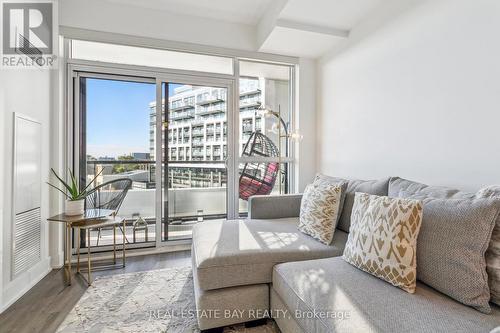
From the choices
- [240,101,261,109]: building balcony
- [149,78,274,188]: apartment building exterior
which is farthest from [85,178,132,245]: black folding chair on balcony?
[240,101,261,109]: building balcony

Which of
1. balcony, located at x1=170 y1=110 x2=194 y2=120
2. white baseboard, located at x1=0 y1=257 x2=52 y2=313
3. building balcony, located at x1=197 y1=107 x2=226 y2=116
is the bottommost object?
white baseboard, located at x1=0 y1=257 x2=52 y2=313

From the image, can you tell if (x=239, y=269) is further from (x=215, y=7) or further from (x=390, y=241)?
(x=215, y=7)

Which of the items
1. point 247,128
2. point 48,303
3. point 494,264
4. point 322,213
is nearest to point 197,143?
point 247,128

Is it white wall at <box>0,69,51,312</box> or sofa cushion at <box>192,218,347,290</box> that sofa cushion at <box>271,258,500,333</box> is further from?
white wall at <box>0,69,51,312</box>

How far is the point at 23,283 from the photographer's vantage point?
6.67ft

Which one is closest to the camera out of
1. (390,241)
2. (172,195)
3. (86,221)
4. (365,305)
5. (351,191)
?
(365,305)

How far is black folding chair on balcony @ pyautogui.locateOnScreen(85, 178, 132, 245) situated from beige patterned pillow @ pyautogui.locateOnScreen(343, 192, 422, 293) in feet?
8.28

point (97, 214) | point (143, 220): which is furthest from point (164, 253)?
point (97, 214)

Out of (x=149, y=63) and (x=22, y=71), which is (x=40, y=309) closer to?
(x=22, y=71)

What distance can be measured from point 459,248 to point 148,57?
319 centimetres

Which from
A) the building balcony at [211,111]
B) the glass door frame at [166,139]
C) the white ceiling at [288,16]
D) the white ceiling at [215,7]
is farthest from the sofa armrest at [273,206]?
the white ceiling at [215,7]

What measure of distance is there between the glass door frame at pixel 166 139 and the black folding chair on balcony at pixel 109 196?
39cm

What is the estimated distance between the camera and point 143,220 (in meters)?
3.01

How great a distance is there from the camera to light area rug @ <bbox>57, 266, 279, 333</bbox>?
5.27 ft
